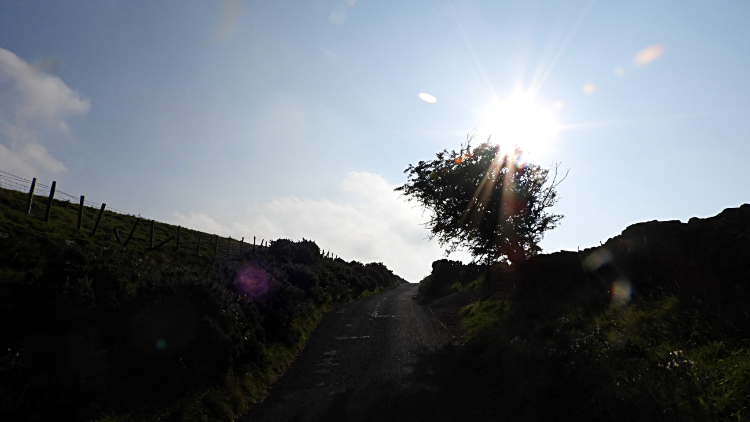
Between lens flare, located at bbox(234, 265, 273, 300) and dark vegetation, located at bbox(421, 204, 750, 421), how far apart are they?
807 centimetres

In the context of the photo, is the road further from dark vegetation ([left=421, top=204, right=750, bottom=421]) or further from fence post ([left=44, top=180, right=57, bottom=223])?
fence post ([left=44, top=180, right=57, bottom=223])

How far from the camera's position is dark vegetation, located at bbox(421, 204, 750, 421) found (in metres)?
5.98

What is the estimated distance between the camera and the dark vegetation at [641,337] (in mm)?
5980

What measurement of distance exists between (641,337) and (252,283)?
1254cm

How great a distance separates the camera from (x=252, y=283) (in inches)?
597

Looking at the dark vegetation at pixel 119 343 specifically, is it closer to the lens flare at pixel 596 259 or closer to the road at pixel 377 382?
the road at pixel 377 382

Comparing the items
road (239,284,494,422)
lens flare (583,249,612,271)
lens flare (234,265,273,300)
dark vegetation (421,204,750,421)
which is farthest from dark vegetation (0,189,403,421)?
lens flare (583,249,612,271)

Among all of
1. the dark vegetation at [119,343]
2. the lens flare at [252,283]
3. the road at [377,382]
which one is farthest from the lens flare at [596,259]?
the lens flare at [252,283]

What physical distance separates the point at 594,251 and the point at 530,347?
25.8 feet

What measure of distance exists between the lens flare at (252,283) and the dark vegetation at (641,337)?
807cm

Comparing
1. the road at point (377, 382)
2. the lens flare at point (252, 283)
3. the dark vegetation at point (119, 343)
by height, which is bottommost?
the road at point (377, 382)

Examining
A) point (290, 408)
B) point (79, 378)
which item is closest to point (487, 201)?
point (290, 408)

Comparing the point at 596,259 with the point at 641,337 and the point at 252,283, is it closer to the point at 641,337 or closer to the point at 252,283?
the point at 641,337

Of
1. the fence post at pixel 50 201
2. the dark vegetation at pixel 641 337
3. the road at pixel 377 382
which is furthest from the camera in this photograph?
the fence post at pixel 50 201
